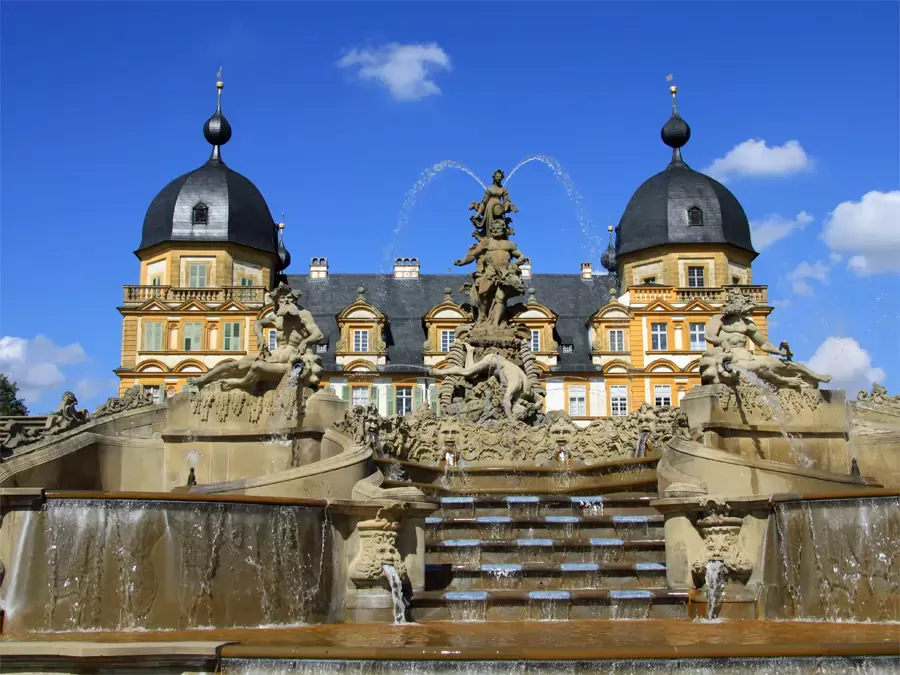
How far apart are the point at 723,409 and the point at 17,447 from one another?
506 inches

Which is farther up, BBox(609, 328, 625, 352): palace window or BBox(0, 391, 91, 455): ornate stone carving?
BBox(609, 328, 625, 352): palace window

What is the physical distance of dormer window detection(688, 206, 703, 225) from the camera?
246 feet

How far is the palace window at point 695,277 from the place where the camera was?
244ft

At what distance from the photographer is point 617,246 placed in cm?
7894


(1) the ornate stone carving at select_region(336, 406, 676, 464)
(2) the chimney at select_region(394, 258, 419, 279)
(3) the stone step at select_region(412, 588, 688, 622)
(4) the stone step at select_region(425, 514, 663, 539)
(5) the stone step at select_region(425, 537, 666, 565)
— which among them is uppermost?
(2) the chimney at select_region(394, 258, 419, 279)

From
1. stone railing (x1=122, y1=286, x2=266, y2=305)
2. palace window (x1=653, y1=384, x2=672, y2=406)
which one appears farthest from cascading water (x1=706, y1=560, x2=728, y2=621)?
stone railing (x1=122, y1=286, x2=266, y2=305)

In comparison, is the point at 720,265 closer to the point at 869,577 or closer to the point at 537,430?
the point at 537,430

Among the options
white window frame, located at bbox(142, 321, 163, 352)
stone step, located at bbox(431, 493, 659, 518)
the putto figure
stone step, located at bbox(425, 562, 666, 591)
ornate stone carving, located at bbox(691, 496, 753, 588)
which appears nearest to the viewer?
ornate stone carving, located at bbox(691, 496, 753, 588)

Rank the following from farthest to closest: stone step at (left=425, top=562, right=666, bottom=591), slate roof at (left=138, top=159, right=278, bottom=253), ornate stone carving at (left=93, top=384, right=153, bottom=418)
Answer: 1. slate roof at (left=138, top=159, right=278, bottom=253)
2. ornate stone carving at (left=93, top=384, right=153, bottom=418)
3. stone step at (left=425, top=562, right=666, bottom=591)

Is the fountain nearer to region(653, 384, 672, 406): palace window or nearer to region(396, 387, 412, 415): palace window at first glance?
region(396, 387, 412, 415): palace window

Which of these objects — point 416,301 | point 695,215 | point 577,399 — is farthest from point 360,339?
point 695,215

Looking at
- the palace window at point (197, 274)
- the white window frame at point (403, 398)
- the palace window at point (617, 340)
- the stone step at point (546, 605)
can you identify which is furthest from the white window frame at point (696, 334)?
the stone step at point (546, 605)

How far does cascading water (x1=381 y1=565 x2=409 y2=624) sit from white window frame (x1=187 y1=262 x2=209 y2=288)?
6308cm

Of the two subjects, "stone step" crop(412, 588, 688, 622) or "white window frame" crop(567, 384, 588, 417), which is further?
"white window frame" crop(567, 384, 588, 417)
